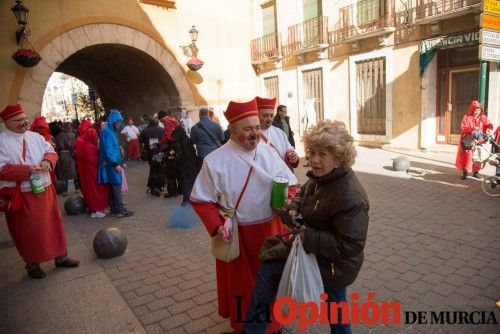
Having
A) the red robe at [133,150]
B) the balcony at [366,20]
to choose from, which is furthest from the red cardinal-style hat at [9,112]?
the balcony at [366,20]

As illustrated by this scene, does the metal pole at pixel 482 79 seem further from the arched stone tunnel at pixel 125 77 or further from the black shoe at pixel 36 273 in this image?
the arched stone tunnel at pixel 125 77

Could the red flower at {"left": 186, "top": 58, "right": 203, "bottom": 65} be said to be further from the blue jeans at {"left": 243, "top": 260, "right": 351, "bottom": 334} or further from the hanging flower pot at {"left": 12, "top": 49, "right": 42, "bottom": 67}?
the blue jeans at {"left": 243, "top": 260, "right": 351, "bottom": 334}

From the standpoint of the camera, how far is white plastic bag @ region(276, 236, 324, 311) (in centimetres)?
211

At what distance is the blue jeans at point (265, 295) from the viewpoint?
234 centimetres

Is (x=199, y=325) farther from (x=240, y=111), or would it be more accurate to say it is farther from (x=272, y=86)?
(x=272, y=86)

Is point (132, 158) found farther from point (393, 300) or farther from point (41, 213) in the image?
point (393, 300)

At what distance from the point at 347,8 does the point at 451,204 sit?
389 inches

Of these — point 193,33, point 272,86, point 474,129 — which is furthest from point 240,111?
point 272,86

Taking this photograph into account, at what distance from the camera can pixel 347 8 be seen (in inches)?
537

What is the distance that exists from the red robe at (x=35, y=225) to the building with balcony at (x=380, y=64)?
947cm

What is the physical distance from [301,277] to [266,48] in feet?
54.6

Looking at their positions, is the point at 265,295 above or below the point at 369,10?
below

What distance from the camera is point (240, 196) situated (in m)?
2.65

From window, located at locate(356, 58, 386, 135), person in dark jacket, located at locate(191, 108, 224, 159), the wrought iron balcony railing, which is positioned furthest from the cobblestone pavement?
the wrought iron balcony railing
